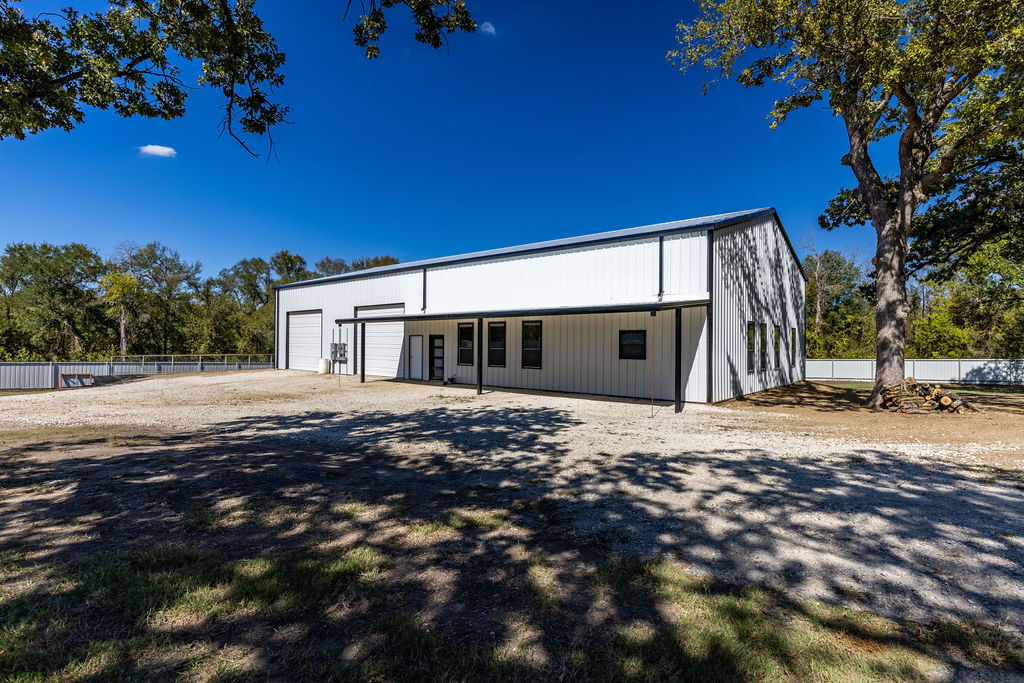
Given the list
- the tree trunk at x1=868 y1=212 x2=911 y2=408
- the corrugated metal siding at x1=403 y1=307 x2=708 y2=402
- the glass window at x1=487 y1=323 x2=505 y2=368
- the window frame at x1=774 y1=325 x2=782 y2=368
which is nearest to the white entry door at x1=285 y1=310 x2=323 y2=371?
the corrugated metal siding at x1=403 y1=307 x2=708 y2=402

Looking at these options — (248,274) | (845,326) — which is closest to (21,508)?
(845,326)

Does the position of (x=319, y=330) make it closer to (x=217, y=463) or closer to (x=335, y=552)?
(x=217, y=463)

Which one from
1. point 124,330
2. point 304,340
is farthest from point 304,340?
point 124,330

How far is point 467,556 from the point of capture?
3121 mm

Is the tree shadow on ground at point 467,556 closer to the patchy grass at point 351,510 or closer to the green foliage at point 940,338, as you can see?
the patchy grass at point 351,510

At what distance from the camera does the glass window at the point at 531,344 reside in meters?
15.3

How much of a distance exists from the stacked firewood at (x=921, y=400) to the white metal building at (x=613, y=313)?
145 inches

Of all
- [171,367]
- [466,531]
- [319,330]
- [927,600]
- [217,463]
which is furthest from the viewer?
[171,367]

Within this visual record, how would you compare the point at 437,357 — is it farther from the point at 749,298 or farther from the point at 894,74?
the point at 894,74

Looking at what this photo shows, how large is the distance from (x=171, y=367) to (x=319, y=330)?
A: 10239 millimetres

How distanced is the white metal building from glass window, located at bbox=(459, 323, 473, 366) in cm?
6

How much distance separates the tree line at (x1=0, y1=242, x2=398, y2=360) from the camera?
29.5m

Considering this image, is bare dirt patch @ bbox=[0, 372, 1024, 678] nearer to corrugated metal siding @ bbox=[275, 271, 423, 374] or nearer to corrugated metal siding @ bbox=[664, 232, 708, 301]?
corrugated metal siding @ bbox=[664, 232, 708, 301]

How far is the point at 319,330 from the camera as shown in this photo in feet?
76.4
